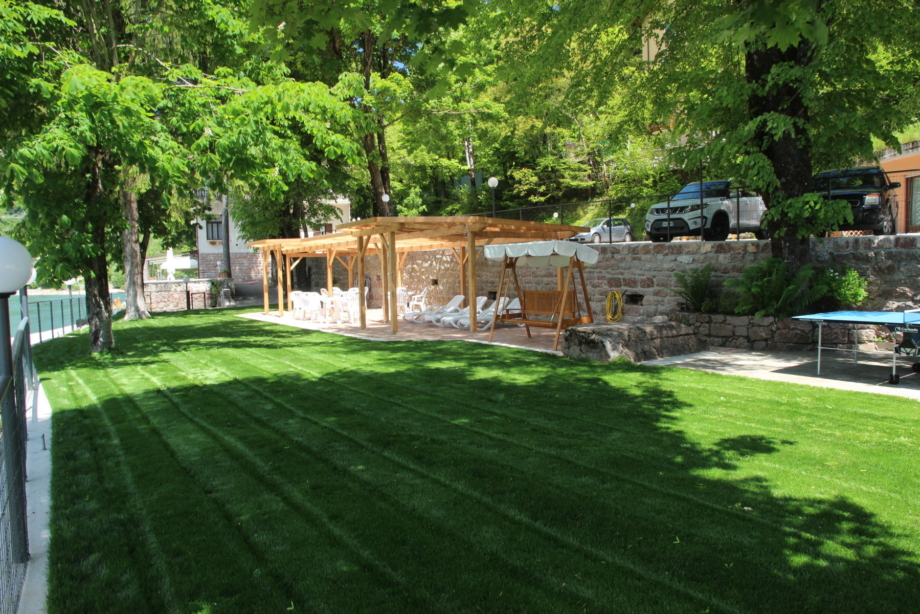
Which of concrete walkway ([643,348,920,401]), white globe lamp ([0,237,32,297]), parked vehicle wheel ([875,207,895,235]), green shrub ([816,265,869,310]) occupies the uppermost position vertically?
parked vehicle wheel ([875,207,895,235])

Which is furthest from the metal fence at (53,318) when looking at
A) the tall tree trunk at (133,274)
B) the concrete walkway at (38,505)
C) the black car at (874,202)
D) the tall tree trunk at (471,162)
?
the tall tree trunk at (471,162)

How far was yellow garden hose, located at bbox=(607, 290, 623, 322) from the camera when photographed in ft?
45.8

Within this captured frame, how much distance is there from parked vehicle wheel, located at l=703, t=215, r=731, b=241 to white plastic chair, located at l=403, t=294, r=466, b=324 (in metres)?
6.12

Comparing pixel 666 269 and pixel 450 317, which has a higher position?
pixel 666 269

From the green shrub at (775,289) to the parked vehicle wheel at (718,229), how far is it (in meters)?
2.82

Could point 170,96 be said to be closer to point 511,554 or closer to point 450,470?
point 450,470

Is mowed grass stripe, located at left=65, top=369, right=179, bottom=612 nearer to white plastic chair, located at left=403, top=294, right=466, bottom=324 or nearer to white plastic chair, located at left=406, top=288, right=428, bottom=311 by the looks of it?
white plastic chair, located at left=403, top=294, right=466, bottom=324

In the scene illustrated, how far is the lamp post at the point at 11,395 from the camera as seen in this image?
2.78 m

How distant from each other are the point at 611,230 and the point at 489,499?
12208 mm

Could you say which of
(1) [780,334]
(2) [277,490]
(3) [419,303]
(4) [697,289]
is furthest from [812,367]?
(3) [419,303]

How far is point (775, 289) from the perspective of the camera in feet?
33.8

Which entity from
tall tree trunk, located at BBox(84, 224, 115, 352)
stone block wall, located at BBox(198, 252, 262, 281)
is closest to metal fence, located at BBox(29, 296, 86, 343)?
tall tree trunk, located at BBox(84, 224, 115, 352)

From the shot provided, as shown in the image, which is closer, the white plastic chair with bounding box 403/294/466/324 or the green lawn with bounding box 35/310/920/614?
the green lawn with bounding box 35/310/920/614

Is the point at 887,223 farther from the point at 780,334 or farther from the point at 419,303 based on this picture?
the point at 419,303
